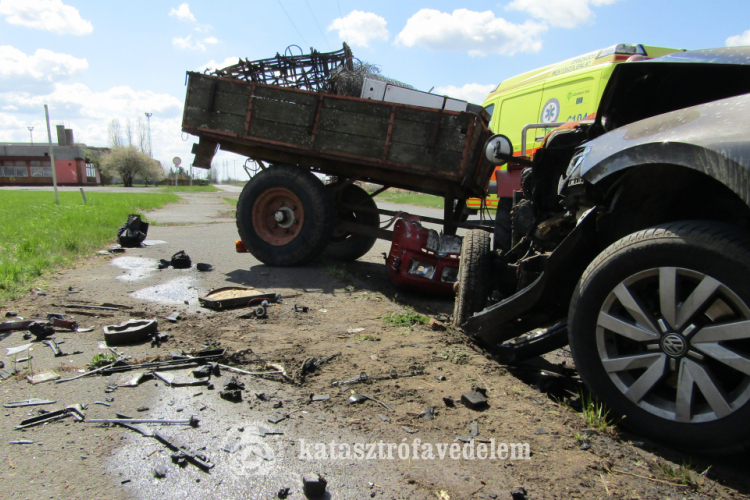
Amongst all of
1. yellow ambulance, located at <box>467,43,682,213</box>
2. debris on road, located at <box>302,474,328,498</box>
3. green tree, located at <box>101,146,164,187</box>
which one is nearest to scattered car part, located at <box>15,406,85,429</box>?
debris on road, located at <box>302,474,328,498</box>

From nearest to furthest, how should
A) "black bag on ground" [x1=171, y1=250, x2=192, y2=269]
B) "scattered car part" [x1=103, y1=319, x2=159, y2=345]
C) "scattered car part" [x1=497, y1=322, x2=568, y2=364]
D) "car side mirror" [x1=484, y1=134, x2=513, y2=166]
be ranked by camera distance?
"scattered car part" [x1=497, y1=322, x2=568, y2=364] → "car side mirror" [x1=484, y1=134, x2=513, y2=166] → "scattered car part" [x1=103, y1=319, x2=159, y2=345] → "black bag on ground" [x1=171, y1=250, x2=192, y2=269]

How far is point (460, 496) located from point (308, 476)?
2.02ft

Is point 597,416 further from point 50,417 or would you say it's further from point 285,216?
point 285,216

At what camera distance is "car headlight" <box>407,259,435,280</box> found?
562 cm

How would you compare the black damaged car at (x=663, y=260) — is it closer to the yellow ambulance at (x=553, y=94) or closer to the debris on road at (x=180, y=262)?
the yellow ambulance at (x=553, y=94)

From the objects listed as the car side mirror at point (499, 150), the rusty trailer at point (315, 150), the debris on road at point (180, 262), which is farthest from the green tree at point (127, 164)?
the car side mirror at point (499, 150)

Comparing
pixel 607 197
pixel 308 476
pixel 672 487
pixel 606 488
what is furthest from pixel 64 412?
pixel 607 197

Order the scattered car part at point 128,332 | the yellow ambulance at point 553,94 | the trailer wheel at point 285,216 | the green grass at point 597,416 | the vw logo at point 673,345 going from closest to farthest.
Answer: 1. the vw logo at point 673,345
2. the green grass at point 597,416
3. the scattered car part at point 128,332
4. the trailer wheel at point 285,216
5. the yellow ambulance at point 553,94

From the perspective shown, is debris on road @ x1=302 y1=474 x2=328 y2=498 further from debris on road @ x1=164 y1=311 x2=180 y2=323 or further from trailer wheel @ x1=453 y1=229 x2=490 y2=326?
debris on road @ x1=164 y1=311 x2=180 y2=323

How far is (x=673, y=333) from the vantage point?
204 centimetres

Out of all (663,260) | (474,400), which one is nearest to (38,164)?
(474,400)

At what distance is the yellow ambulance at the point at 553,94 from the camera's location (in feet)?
22.9

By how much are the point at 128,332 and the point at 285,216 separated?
11.1ft

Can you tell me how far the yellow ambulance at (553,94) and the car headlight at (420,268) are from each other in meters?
1.54
